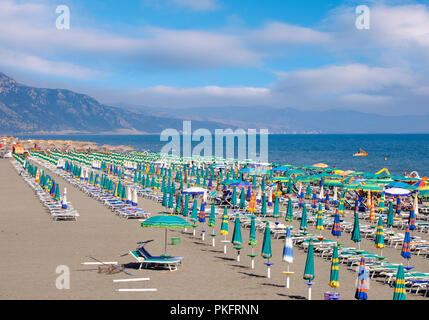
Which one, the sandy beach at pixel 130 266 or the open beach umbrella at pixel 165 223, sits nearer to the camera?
the sandy beach at pixel 130 266

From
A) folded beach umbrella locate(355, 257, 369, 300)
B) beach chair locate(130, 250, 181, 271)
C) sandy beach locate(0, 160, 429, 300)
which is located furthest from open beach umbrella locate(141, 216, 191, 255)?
folded beach umbrella locate(355, 257, 369, 300)

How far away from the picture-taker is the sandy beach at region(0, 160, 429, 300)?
34.4 feet

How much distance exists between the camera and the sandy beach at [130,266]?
10477 millimetres

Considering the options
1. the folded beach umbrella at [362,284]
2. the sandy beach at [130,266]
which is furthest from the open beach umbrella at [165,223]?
the folded beach umbrella at [362,284]

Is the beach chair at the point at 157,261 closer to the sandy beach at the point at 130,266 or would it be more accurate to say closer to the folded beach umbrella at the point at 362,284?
the sandy beach at the point at 130,266

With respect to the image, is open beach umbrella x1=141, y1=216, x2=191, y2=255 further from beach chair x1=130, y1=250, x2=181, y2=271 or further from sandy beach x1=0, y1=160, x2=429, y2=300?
sandy beach x1=0, y1=160, x2=429, y2=300

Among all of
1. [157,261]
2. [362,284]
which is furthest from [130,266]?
[362,284]

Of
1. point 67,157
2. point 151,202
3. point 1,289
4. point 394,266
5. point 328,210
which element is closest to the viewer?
point 1,289

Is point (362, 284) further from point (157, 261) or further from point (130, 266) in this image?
point (130, 266)

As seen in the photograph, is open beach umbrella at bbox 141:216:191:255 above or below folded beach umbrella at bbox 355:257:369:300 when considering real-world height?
above
